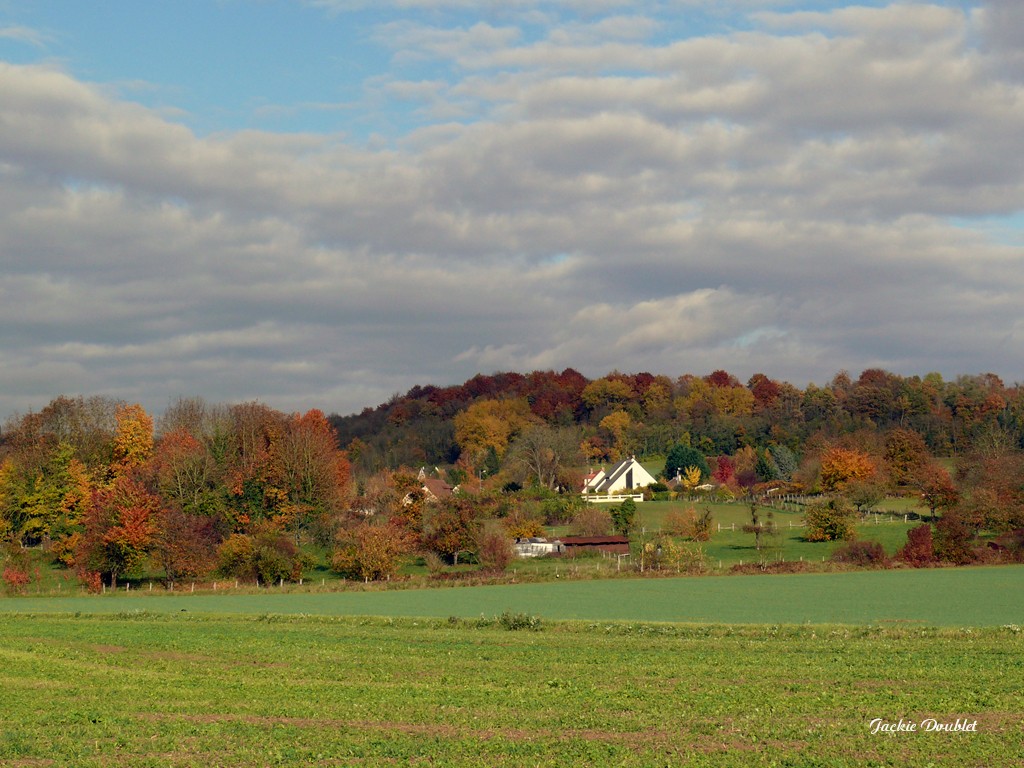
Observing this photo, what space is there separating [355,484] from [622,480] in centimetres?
5452

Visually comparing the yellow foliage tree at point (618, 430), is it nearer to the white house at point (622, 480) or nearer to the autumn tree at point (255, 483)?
the white house at point (622, 480)

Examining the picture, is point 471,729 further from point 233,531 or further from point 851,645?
point 233,531

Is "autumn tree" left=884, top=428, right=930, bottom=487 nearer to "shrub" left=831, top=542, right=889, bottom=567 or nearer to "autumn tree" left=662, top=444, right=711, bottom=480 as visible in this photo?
"autumn tree" left=662, top=444, right=711, bottom=480

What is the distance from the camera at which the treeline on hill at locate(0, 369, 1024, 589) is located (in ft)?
235

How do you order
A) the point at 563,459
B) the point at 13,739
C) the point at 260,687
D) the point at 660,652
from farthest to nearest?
the point at 563,459, the point at 660,652, the point at 260,687, the point at 13,739

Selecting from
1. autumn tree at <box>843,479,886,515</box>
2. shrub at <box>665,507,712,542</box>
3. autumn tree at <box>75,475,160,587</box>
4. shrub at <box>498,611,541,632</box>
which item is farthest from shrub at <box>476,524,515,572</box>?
autumn tree at <box>843,479,886,515</box>

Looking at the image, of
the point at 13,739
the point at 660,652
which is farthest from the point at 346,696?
the point at 660,652

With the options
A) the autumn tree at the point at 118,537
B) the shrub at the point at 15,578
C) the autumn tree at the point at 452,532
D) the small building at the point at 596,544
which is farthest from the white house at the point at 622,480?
the shrub at the point at 15,578

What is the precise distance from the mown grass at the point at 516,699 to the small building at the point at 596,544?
47.4 m

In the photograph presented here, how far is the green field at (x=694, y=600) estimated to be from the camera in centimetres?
4081

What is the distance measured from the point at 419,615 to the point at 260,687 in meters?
21.4

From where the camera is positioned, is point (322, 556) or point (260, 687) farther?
point (322, 556)

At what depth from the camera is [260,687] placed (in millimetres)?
22359

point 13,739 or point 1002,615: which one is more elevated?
point 13,739
